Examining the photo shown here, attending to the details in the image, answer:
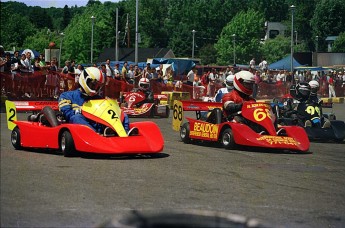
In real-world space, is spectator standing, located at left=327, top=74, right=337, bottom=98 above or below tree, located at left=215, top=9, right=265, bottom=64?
below

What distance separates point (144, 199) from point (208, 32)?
375ft

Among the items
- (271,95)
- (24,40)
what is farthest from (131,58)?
(271,95)

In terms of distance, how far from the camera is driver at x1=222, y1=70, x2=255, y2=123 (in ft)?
43.5

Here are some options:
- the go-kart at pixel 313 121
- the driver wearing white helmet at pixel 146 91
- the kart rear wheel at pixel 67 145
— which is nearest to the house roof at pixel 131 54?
the driver wearing white helmet at pixel 146 91

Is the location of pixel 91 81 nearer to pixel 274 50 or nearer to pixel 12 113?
pixel 12 113

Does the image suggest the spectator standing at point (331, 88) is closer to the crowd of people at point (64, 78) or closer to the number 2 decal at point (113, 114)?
the crowd of people at point (64, 78)

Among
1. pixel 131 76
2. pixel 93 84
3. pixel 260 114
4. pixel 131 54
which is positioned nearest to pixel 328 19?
pixel 131 76

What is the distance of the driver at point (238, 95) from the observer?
43.5 ft

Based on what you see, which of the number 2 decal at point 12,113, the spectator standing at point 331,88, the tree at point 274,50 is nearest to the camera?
the number 2 decal at point 12,113

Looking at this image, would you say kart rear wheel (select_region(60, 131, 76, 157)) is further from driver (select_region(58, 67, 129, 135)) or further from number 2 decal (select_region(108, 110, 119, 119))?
number 2 decal (select_region(108, 110, 119, 119))

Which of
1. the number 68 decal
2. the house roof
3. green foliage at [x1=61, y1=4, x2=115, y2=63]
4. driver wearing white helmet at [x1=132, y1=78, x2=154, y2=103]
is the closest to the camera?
the number 68 decal

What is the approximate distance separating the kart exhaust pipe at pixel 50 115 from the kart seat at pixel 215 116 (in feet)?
10.2

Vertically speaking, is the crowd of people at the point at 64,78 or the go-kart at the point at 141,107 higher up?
the crowd of people at the point at 64,78

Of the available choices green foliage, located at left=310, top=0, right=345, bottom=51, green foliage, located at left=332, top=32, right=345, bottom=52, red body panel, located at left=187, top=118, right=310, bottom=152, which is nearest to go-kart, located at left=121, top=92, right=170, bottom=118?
red body panel, located at left=187, top=118, right=310, bottom=152
